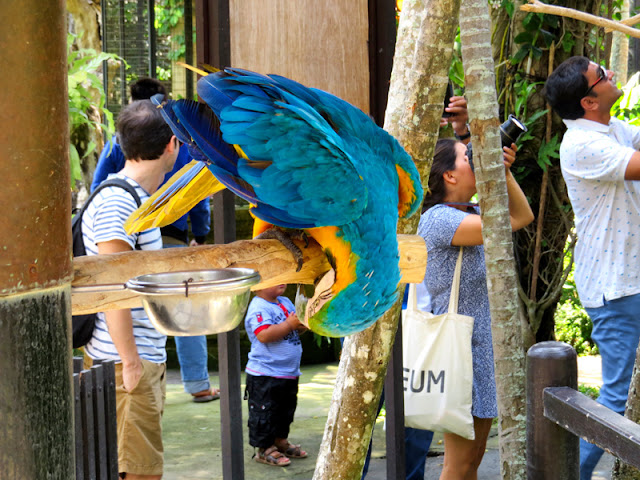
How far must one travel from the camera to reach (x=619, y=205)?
2.70 meters

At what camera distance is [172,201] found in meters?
1.51

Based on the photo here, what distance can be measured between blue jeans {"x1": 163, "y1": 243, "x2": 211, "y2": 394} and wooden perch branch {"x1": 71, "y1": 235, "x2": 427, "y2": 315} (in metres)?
2.41

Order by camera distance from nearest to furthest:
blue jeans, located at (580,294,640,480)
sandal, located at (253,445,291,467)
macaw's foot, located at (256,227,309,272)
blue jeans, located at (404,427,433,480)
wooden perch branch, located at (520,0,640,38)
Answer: macaw's foot, located at (256,227,309,272) < wooden perch branch, located at (520,0,640,38) < blue jeans, located at (580,294,640,480) < blue jeans, located at (404,427,433,480) < sandal, located at (253,445,291,467)

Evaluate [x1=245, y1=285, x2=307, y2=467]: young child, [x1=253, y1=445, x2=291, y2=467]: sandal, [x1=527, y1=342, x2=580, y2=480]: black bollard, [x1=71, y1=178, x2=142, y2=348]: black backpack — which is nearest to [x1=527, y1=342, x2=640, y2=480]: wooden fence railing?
[x1=527, y1=342, x2=580, y2=480]: black bollard

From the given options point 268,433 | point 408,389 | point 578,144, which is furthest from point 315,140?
point 268,433

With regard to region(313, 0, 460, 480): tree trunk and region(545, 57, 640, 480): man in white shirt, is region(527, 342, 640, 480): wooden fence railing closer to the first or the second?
region(313, 0, 460, 480): tree trunk

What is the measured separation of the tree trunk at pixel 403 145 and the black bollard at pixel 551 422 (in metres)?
0.36

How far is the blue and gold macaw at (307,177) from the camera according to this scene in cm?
130

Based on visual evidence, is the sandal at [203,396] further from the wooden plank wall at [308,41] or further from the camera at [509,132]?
the wooden plank wall at [308,41]

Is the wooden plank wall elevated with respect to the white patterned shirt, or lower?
elevated

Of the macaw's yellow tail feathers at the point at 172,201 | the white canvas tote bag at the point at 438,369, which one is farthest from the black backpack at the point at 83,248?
the white canvas tote bag at the point at 438,369

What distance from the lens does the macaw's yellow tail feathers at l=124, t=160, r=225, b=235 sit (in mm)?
1510

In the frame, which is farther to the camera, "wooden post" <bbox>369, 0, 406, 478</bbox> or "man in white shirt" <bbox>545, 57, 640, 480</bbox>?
"man in white shirt" <bbox>545, 57, 640, 480</bbox>

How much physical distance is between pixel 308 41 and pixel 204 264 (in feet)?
3.27
